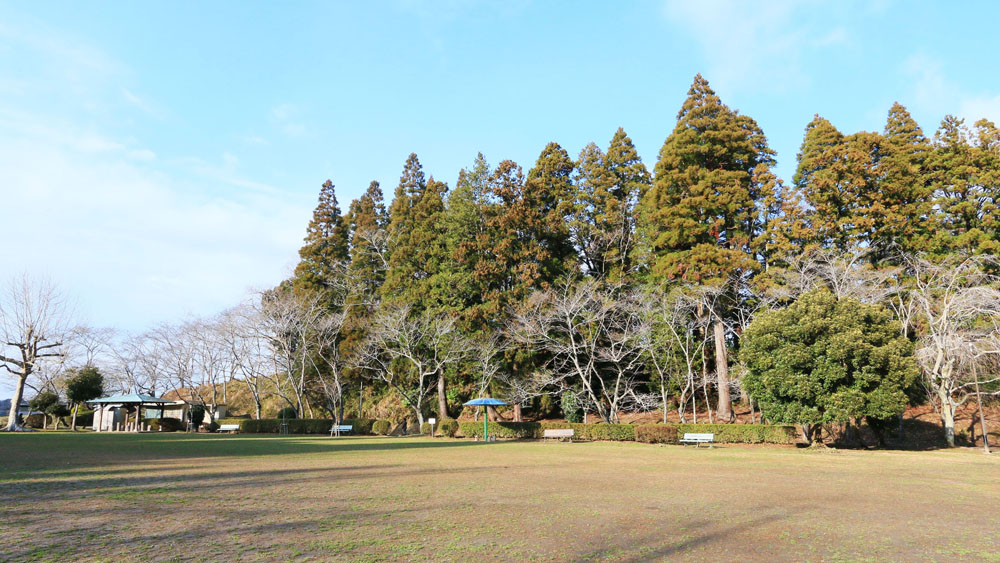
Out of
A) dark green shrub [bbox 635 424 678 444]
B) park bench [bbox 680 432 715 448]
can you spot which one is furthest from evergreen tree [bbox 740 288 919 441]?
dark green shrub [bbox 635 424 678 444]

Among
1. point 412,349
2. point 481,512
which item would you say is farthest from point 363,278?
point 481,512

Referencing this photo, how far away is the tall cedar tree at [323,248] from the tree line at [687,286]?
3.97 meters

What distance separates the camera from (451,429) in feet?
94.4

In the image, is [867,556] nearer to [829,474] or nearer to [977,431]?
[829,474]

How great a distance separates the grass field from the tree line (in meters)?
10.2

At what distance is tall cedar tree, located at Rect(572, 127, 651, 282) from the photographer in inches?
1296

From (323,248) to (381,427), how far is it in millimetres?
17291

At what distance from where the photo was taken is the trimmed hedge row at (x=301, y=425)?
32.3 metres

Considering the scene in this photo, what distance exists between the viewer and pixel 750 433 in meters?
22.7

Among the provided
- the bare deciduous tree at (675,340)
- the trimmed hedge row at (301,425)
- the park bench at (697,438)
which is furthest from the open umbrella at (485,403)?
A: the trimmed hedge row at (301,425)

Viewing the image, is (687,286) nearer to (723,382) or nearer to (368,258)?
(723,382)

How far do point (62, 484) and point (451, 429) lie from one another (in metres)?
20.7

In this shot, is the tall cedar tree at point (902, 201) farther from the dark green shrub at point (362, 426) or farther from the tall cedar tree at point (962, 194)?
the dark green shrub at point (362, 426)

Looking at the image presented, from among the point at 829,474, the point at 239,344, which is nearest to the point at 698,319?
the point at 829,474
